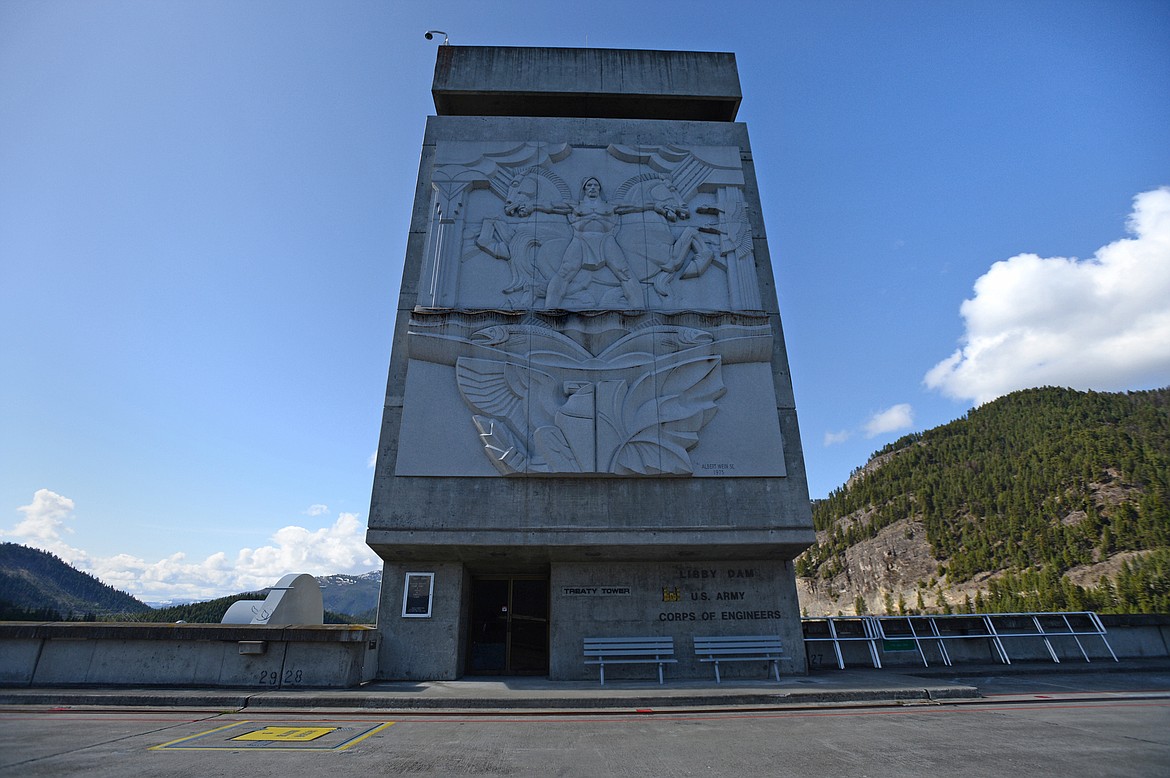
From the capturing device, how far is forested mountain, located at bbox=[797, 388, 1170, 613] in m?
70.6

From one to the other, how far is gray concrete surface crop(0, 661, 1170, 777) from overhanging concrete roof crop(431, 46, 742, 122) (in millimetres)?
19091

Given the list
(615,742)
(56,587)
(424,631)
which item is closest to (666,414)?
(424,631)

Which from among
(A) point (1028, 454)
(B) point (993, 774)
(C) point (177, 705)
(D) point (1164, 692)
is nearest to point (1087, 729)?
(B) point (993, 774)

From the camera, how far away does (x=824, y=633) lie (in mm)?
15328

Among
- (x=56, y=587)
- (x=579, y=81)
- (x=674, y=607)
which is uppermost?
(x=579, y=81)

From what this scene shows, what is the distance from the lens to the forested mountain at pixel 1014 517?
7056 cm

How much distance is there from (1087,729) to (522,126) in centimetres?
1998

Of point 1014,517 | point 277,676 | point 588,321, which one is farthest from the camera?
point 1014,517

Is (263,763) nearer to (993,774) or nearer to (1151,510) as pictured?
(993,774)

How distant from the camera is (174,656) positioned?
1120cm

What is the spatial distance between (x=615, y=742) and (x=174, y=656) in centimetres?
959

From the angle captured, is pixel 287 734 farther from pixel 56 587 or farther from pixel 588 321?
pixel 56 587

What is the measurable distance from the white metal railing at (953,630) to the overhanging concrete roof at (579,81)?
59.1 feet

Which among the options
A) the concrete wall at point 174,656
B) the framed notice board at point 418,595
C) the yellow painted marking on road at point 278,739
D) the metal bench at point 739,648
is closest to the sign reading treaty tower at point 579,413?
the framed notice board at point 418,595
